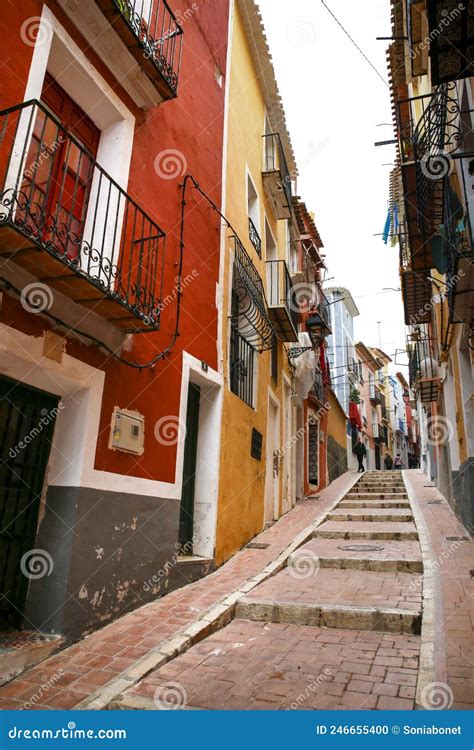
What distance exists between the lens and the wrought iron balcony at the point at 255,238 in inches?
404

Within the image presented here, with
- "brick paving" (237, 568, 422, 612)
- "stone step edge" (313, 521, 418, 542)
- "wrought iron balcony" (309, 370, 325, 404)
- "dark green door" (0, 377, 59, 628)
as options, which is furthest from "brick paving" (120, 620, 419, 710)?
"wrought iron balcony" (309, 370, 325, 404)

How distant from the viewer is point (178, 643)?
411cm

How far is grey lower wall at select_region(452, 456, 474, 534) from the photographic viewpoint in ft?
25.6

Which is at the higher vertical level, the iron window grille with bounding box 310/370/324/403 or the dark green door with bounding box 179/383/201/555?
the iron window grille with bounding box 310/370/324/403

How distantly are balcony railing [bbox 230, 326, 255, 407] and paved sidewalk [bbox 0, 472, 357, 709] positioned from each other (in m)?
2.95

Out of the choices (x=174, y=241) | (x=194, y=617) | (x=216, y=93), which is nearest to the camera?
(x=194, y=617)

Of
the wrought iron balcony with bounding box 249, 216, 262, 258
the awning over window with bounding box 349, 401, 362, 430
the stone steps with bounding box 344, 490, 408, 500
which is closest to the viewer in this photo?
the wrought iron balcony with bounding box 249, 216, 262, 258

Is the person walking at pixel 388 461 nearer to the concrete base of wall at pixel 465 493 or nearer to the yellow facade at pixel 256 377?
the yellow facade at pixel 256 377

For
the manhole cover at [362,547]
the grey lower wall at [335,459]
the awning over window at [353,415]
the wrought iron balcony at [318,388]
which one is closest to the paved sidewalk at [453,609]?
the manhole cover at [362,547]

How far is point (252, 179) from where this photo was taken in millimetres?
10711

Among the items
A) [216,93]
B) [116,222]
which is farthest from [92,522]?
[216,93]

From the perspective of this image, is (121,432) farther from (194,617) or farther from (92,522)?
(194,617)

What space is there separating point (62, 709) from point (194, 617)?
1.81 m

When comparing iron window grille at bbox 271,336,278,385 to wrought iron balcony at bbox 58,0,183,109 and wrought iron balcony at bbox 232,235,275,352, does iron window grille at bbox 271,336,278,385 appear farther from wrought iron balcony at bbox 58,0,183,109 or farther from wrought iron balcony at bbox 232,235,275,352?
wrought iron balcony at bbox 58,0,183,109
